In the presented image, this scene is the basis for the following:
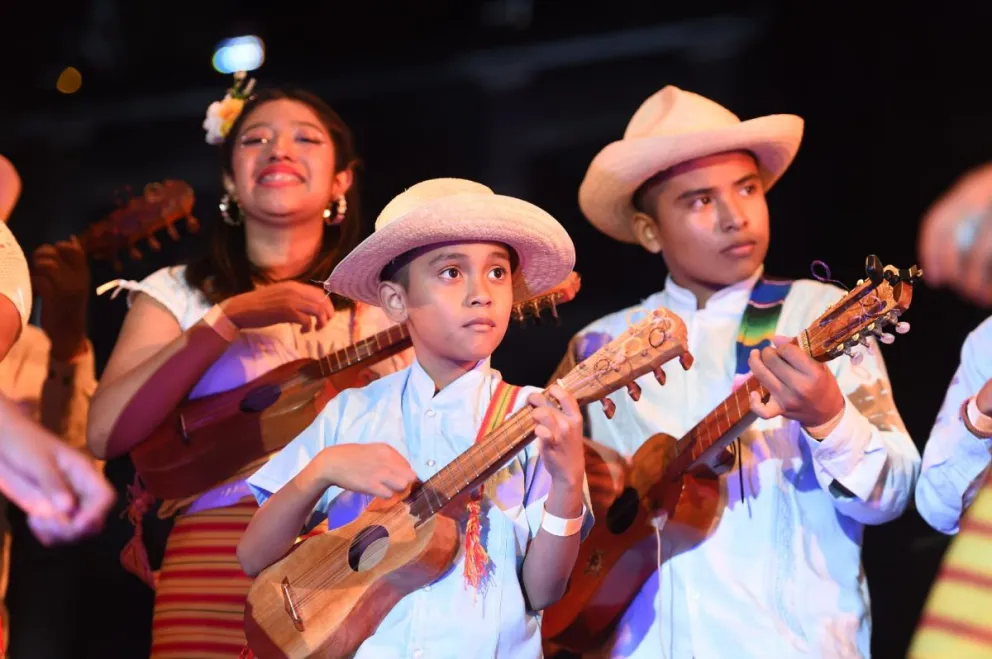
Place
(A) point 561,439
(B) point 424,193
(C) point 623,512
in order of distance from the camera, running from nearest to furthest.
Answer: (A) point 561,439, (B) point 424,193, (C) point 623,512

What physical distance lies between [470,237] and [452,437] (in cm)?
40

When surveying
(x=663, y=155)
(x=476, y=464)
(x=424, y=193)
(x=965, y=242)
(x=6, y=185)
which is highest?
(x=6, y=185)

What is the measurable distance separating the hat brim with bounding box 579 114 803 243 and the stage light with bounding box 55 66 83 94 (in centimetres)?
226

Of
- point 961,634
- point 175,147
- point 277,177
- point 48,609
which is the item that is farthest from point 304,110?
point 961,634

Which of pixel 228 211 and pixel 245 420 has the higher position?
pixel 228 211

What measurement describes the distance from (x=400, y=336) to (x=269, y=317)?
13.2 inches

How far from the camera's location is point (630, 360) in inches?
88.5

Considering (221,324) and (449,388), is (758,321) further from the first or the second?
(221,324)

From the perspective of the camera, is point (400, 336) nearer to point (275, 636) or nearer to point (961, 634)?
point (275, 636)

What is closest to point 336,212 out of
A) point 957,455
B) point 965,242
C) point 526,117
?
point 526,117

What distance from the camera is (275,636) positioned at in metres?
2.29

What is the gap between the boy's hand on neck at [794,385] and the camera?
226cm

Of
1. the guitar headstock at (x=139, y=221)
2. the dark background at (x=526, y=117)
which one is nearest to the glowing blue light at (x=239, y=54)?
the dark background at (x=526, y=117)

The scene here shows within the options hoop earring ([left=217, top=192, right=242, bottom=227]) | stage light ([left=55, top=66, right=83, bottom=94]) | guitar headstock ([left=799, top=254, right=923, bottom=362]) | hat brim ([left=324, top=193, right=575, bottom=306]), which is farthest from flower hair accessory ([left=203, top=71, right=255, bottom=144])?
guitar headstock ([left=799, top=254, right=923, bottom=362])
